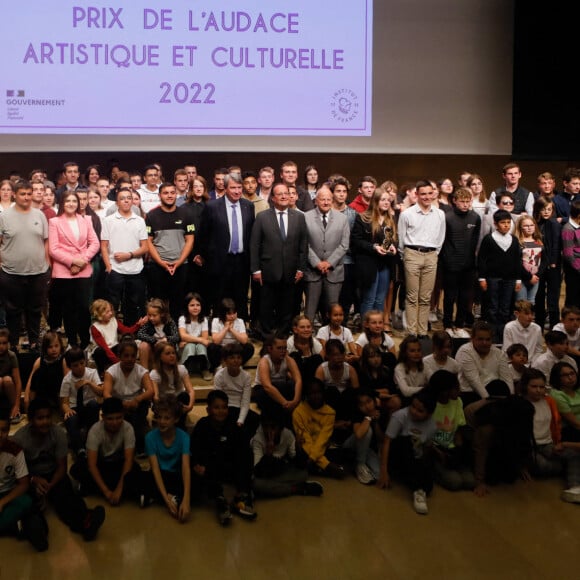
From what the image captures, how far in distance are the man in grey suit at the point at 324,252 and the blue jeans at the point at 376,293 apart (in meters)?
0.26

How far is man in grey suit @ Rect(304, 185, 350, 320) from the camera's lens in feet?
19.0

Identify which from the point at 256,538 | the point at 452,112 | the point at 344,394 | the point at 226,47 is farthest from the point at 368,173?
Result: the point at 256,538

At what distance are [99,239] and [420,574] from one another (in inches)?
135

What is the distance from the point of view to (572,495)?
163 inches

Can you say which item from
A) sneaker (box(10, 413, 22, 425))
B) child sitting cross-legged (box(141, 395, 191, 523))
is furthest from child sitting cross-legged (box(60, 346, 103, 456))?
child sitting cross-legged (box(141, 395, 191, 523))

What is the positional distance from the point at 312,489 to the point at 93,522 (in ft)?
3.70

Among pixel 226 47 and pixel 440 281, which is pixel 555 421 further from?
pixel 226 47

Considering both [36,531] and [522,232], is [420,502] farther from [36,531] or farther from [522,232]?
[522,232]

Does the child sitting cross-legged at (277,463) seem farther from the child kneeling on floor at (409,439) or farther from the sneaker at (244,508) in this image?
the child kneeling on floor at (409,439)

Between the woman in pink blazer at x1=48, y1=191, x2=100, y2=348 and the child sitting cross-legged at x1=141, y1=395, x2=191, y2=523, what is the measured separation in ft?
5.42

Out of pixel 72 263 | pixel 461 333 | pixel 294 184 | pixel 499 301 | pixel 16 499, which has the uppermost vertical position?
pixel 294 184

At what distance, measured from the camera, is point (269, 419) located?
425cm

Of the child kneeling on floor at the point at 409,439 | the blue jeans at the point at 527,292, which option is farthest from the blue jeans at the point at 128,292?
the blue jeans at the point at 527,292

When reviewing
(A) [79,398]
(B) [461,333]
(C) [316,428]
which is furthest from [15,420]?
(B) [461,333]
